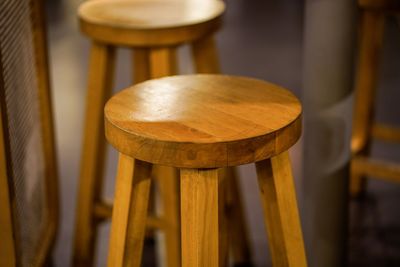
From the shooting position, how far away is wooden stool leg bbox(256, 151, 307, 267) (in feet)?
5.11

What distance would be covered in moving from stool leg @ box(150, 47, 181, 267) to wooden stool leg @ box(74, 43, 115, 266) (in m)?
0.19

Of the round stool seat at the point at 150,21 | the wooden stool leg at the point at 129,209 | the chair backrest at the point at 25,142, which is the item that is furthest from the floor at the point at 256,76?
the wooden stool leg at the point at 129,209

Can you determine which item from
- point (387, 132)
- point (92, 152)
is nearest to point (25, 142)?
point (92, 152)

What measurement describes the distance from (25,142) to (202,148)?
929 mm

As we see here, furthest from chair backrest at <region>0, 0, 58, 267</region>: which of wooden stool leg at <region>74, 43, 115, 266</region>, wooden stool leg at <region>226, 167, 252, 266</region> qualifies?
wooden stool leg at <region>226, 167, 252, 266</region>

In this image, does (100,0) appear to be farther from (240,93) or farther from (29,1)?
(240,93)

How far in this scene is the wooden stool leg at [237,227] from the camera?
2445mm

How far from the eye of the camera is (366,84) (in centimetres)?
299

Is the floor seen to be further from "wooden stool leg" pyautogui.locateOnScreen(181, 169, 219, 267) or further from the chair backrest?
"wooden stool leg" pyautogui.locateOnScreen(181, 169, 219, 267)

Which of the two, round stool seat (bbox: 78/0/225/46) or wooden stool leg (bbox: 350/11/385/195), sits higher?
round stool seat (bbox: 78/0/225/46)

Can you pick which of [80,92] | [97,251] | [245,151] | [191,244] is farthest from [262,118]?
[80,92]

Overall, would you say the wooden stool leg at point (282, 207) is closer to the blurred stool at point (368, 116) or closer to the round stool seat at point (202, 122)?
the round stool seat at point (202, 122)

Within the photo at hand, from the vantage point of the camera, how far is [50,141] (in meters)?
2.51

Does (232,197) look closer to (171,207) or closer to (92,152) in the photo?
(171,207)
